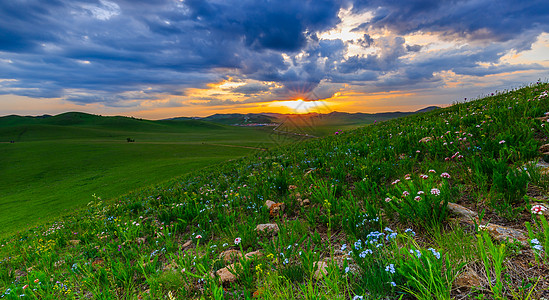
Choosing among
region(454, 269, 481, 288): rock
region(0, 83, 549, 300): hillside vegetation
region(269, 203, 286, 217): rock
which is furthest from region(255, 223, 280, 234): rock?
region(454, 269, 481, 288): rock

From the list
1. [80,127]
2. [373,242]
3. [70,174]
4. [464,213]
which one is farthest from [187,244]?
[80,127]

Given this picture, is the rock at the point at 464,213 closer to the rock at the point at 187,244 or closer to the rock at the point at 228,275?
the rock at the point at 228,275

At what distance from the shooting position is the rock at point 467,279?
6.27 feet

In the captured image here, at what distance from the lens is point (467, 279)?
195 cm

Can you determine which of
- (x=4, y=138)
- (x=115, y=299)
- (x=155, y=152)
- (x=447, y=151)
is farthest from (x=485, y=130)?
(x=4, y=138)

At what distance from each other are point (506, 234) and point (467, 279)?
0.89 meters

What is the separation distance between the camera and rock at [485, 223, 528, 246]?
2229 millimetres

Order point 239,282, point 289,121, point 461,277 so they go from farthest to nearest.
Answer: point 289,121
point 239,282
point 461,277

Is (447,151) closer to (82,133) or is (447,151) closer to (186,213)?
(186,213)

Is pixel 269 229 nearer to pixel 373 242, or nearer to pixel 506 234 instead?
pixel 373 242

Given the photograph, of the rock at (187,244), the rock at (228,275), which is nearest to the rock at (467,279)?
the rock at (228,275)

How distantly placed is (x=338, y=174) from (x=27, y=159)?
65.1m

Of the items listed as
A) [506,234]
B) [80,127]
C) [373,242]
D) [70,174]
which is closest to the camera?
[506,234]

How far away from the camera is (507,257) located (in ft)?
6.79
